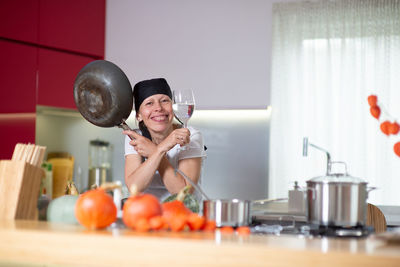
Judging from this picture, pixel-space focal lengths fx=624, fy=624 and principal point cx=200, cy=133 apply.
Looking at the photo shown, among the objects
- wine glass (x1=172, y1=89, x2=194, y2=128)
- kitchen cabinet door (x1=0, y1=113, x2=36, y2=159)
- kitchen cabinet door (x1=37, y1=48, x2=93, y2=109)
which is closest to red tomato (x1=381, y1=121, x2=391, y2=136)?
wine glass (x1=172, y1=89, x2=194, y2=128)

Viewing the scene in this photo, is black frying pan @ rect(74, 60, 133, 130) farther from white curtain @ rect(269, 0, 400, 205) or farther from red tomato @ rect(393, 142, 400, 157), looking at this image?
red tomato @ rect(393, 142, 400, 157)

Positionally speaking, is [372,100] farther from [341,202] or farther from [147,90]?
[341,202]

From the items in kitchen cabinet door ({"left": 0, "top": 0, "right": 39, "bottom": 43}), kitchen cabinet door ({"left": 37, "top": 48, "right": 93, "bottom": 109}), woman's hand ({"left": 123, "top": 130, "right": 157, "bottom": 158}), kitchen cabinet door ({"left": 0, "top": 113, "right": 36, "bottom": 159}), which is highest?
kitchen cabinet door ({"left": 0, "top": 0, "right": 39, "bottom": 43})

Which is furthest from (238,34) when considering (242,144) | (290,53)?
(242,144)

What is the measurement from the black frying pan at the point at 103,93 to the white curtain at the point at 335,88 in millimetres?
Answer: 1784

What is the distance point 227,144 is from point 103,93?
80.0 inches

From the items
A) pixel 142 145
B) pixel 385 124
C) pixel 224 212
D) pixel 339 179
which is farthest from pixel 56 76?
pixel 339 179

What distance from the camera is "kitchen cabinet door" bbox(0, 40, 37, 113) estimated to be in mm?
3736

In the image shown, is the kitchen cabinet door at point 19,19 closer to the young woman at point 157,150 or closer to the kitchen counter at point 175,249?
the young woman at point 157,150

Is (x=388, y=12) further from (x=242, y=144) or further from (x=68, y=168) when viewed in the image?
(x=68, y=168)

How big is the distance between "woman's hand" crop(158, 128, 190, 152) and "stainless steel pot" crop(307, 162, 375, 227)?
2.87ft

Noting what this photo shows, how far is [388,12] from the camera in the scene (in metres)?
3.88

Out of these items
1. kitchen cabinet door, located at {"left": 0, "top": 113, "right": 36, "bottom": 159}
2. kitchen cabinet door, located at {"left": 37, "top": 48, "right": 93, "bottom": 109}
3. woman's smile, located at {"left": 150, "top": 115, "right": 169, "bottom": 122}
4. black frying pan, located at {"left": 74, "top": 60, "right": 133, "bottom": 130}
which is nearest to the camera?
black frying pan, located at {"left": 74, "top": 60, "right": 133, "bottom": 130}

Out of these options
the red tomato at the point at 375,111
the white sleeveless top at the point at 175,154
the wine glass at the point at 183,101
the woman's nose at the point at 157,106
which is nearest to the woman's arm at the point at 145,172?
the white sleeveless top at the point at 175,154
